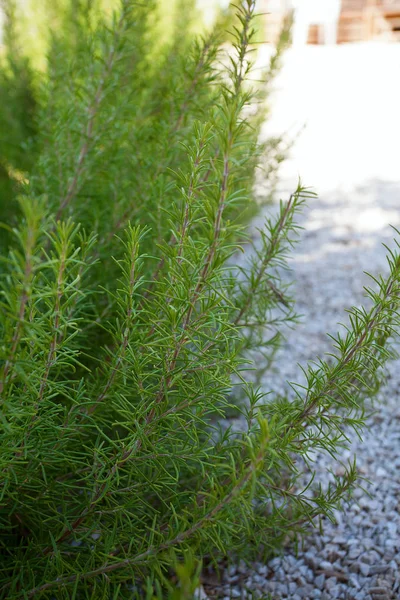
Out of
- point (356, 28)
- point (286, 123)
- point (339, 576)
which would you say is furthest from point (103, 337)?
point (356, 28)

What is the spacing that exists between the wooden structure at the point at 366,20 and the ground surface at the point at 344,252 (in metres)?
0.76

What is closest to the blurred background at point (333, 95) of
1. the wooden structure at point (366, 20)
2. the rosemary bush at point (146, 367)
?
the wooden structure at point (366, 20)

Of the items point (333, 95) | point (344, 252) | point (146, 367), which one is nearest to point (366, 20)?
point (333, 95)

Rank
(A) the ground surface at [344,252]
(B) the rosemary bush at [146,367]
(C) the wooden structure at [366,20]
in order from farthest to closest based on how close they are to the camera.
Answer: (C) the wooden structure at [366,20] < (A) the ground surface at [344,252] < (B) the rosemary bush at [146,367]

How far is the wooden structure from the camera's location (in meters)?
8.40

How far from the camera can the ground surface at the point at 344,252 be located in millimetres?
1436

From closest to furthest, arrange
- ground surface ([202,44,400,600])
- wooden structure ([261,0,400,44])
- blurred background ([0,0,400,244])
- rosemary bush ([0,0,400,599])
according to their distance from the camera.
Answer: rosemary bush ([0,0,400,599]) → ground surface ([202,44,400,600]) → blurred background ([0,0,400,244]) → wooden structure ([261,0,400,44])

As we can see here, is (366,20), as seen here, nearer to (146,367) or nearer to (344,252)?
(344,252)

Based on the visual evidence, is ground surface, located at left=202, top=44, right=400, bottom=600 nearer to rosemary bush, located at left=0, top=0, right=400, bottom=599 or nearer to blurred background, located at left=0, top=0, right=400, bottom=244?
blurred background, located at left=0, top=0, right=400, bottom=244

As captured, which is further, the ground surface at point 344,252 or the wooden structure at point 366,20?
the wooden structure at point 366,20

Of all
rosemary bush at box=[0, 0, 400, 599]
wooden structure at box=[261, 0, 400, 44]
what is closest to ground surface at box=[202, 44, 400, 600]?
rosemary bush at box=[0, 0, 400, 599]

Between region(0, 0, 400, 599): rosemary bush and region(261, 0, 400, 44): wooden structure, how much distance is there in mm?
7298

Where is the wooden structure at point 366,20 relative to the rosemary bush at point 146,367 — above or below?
above

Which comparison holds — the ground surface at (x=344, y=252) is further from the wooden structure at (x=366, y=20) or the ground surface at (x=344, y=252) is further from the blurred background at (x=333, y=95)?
the wooden structure at (x=366, y=20)
